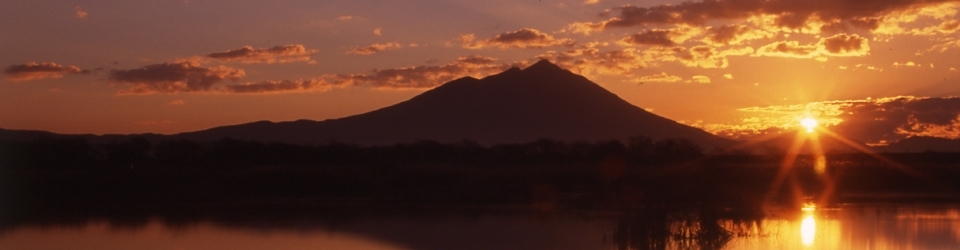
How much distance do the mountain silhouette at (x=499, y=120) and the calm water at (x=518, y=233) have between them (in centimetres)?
7727

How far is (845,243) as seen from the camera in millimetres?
18516

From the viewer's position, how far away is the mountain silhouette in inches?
4247

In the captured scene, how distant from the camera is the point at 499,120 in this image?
116000 millimetres

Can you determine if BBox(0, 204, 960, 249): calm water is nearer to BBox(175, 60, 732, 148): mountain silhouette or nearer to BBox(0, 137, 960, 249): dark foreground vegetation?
BBox(0, 137, 960, 249): dark foreground vegetation

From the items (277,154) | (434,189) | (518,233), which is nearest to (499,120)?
(277,154)

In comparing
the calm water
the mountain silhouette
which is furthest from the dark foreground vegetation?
the mountain silhouette

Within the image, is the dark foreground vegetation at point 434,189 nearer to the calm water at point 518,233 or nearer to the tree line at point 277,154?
the calm water at point 518,233

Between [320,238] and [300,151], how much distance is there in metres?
34.2

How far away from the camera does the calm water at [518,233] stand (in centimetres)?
1862

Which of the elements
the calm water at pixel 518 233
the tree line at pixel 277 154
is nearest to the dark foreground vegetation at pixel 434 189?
the calm water at pixel 518 233

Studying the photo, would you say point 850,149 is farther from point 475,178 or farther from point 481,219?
point 481,219

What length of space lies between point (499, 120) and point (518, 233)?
312ft

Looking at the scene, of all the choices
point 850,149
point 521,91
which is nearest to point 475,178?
point 850,149

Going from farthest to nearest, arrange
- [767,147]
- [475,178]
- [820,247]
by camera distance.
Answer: [767,147], [475,178], [820,247]
